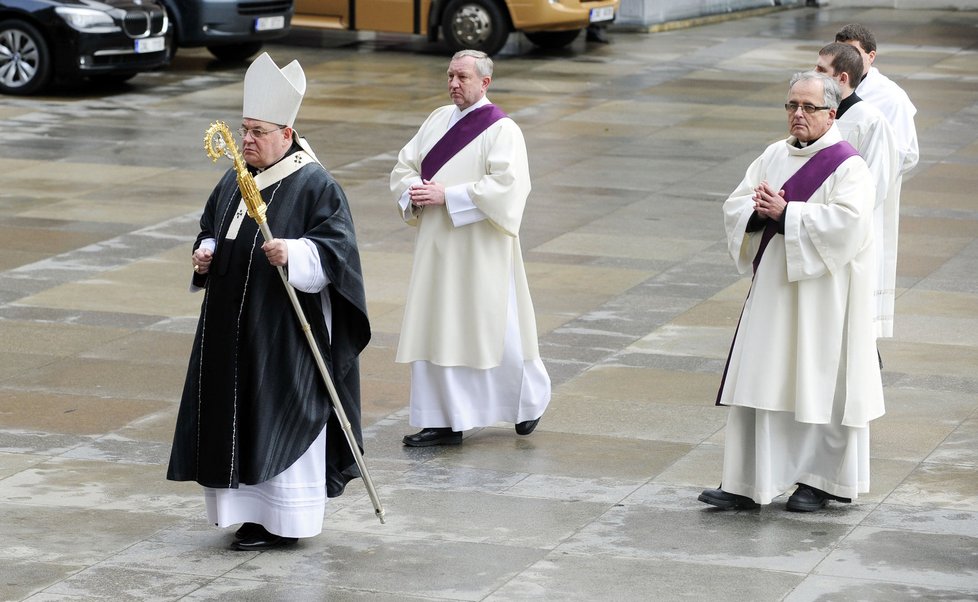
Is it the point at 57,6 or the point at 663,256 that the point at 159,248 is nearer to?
the point at 663,256

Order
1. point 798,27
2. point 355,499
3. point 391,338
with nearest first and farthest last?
point 355,499, point 391,338, point 798,27

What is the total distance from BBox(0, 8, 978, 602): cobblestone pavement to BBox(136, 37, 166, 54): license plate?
67cm

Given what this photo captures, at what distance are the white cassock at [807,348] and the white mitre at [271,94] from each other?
1.78 m

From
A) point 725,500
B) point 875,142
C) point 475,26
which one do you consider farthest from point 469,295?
point 475,26

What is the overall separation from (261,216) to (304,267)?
0.78 ft

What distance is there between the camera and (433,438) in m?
8.27

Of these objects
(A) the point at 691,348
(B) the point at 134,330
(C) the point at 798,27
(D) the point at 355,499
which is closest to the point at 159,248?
(B) the point at 134,330

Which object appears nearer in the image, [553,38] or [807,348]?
[807,348]

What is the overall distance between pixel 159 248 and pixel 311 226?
5.90m

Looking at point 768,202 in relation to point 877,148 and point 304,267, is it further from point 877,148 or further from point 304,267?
point 877,148

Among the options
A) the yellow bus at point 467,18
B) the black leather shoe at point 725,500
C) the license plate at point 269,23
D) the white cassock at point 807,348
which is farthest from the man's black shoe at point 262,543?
the yellow bus at point 467,18

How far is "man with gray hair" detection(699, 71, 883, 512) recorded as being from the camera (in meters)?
6.93

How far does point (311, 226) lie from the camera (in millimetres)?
6719

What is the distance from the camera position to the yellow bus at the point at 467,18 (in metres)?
22.6
